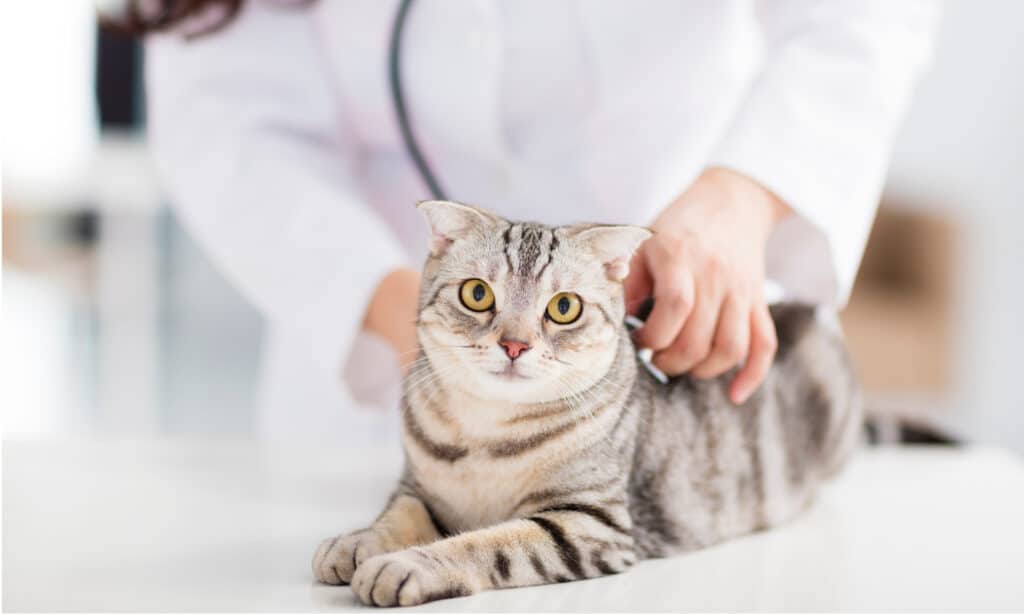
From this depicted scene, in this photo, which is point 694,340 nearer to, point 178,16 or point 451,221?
point 451,221

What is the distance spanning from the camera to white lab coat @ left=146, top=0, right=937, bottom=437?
902mm

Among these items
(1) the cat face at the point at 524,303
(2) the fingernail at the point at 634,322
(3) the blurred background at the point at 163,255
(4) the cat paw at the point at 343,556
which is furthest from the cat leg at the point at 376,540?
(3) the blurred background at the point at 163,255

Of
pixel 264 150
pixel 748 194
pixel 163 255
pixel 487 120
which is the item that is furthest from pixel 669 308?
pixel 163 255

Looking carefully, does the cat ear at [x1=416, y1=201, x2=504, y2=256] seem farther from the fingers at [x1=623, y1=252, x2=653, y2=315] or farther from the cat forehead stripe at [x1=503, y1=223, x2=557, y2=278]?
the fingers at [x1=623, y1=252, x2=653, y2=315]

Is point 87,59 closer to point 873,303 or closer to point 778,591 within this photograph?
point 873,303

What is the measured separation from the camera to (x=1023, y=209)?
4.00 meters

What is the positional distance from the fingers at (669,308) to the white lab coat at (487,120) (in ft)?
0.61

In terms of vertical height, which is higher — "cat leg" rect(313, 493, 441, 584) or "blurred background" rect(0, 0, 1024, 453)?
"cat leg" rect(313, 493, 441, 584)

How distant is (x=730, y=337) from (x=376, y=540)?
0.29 metres

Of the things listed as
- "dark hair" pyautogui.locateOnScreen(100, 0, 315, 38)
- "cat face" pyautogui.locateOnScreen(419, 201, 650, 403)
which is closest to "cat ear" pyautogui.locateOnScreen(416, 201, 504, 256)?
"cat face" pyautogui.locateOnScreen(419, 201, 650, 403)

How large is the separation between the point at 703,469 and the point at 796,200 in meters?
0.23

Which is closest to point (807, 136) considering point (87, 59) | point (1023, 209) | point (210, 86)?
point (210, 86)

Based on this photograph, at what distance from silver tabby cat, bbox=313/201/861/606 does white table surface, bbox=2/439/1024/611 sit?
0.07 ft

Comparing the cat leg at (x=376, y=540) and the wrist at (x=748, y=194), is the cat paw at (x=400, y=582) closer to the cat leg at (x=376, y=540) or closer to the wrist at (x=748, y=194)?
the cat leg at (x=376, y=540)
